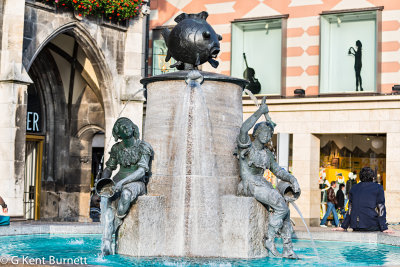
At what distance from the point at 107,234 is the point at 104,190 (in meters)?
0.54

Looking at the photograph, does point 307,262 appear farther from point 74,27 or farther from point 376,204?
point 74,27

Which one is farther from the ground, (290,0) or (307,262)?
(290,0)

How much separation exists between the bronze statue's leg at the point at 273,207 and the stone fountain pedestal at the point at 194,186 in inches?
3.4

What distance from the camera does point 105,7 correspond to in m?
22.6

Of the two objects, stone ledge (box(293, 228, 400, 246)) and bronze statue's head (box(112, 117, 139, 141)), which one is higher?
bronze statue's head (box(112, 117, 139, 141))

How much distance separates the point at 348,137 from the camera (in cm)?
2680

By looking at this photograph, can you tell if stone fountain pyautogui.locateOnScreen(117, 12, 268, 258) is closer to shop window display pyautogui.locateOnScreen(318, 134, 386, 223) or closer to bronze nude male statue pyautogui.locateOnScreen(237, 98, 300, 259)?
bronze nude male statue pyautogui.locateOnScreen(237, 98, 300, 259)

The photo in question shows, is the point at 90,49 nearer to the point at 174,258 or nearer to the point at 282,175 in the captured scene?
the point at 282,175

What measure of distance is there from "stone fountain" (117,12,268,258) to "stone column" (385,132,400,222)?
45.0 feet

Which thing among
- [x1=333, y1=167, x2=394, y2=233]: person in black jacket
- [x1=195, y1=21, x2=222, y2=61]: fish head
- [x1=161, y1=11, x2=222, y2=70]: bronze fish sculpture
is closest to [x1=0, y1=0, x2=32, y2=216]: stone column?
[x1=333, y1=167, x2=394, y2=233]: person in black jacket

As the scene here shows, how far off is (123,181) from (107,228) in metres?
0.61

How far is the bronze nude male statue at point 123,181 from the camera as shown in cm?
1016

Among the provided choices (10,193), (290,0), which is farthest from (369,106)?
(10,193)

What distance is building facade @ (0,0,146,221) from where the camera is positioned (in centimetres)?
1934
